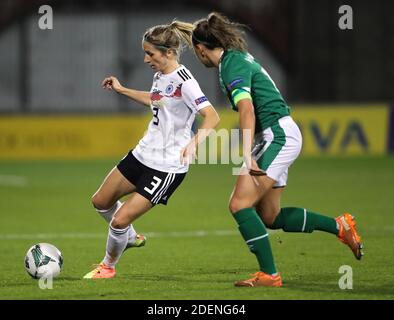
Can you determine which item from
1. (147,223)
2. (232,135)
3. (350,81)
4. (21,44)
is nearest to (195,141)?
(147,223)

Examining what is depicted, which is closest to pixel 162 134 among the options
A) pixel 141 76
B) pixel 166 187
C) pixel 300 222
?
pixel 166 187

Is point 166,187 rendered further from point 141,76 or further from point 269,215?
point 141,76

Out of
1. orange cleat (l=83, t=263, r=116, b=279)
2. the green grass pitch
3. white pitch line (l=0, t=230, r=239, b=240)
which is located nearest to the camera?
the green grass pitch

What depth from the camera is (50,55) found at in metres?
26.5

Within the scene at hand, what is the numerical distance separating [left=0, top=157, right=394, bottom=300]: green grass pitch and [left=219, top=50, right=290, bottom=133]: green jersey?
4.38 feet

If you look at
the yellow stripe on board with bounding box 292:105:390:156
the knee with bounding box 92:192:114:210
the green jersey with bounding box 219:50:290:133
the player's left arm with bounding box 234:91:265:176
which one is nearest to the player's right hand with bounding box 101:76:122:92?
the knee with bounding box 92:192:114:210

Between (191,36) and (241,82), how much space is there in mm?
651

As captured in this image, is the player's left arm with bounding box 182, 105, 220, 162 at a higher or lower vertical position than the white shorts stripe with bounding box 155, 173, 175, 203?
higher

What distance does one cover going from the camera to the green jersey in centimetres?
737

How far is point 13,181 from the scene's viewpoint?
18406 mm

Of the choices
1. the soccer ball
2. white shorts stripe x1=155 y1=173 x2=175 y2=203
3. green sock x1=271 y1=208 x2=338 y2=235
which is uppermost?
white shorts stripe x1=155 y1=173 x2=175 y2=203

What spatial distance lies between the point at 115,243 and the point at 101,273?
0.29 metres

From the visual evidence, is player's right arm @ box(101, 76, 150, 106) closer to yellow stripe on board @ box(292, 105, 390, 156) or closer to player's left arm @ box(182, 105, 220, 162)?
player's left arm @ box(182, 105, 220, 162)

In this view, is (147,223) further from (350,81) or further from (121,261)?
(350,81)
